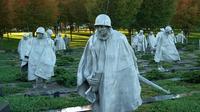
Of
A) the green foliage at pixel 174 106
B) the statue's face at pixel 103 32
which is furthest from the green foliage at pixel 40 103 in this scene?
the statue's face at pixel 103 32

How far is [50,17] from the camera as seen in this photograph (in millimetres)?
59750

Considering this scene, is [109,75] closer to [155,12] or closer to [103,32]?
[103,32]

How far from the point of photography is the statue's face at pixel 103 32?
8.21 metres

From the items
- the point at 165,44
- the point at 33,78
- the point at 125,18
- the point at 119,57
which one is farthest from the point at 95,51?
the point at 125,18

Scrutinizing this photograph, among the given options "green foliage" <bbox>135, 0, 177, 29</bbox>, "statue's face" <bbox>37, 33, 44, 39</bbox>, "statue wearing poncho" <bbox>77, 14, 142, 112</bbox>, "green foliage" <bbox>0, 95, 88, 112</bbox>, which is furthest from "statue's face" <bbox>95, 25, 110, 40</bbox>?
"green foliage" <bbox>135, 0, 177, 29</bbox>

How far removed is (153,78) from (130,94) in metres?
10.4

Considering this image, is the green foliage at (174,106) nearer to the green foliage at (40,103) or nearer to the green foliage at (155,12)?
the green foliage at (40,103)

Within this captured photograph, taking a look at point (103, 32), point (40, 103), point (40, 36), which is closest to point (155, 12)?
point (40, 36)

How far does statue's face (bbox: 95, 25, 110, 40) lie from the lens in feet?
26.9

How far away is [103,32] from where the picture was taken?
823cm

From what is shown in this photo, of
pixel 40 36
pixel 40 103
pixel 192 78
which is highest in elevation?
pixel 40 36

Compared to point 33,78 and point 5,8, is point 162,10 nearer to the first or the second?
point 5,8

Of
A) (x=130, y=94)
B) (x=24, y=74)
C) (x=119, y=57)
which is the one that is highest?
(x=119, y=57)

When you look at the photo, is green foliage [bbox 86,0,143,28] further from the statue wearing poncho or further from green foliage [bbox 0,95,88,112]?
the statue wearing poncho
